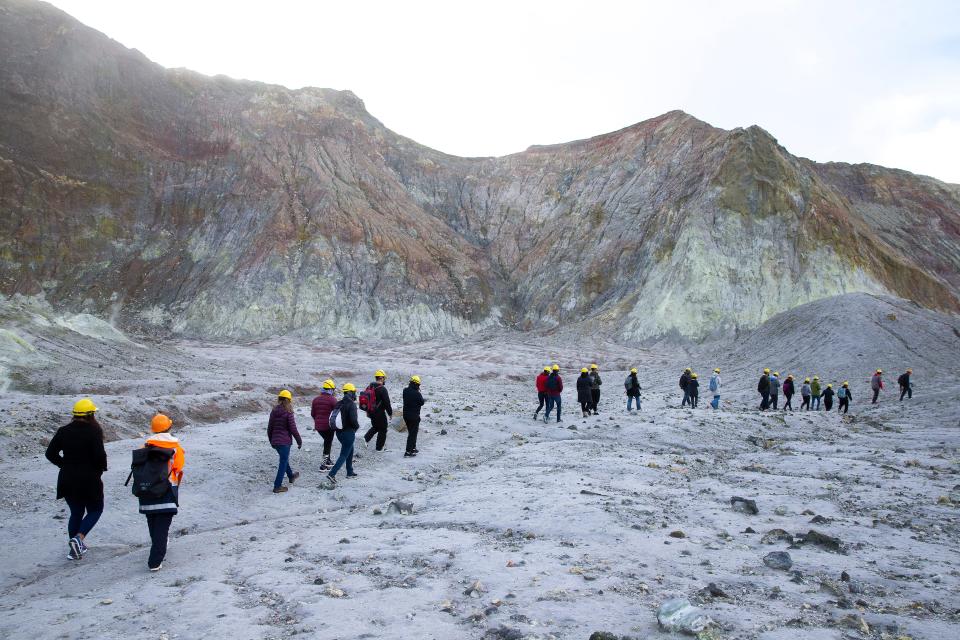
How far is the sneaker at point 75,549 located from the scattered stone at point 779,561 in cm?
741

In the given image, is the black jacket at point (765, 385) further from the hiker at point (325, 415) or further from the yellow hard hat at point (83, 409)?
the yellow hard hat at point (83, 409)

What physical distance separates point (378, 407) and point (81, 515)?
6.07 meters

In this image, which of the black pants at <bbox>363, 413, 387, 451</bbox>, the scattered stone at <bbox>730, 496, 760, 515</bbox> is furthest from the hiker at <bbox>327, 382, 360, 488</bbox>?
the scattered stone at <bbox>730, 496, 760, 515</bbox>

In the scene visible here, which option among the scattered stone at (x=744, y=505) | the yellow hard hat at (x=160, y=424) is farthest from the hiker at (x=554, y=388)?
the yellow hard hat at (x=160, y=424)

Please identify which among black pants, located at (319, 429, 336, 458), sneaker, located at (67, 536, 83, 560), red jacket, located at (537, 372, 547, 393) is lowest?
sneaker, located at (67, 536, 83, 560)

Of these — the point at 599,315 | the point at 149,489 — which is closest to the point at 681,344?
the point at 599,315

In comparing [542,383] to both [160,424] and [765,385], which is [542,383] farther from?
[160,424]

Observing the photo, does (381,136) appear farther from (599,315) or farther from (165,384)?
(165,384)

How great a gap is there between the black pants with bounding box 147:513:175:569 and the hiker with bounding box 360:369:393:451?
5875 millimetres

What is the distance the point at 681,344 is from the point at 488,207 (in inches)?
1430

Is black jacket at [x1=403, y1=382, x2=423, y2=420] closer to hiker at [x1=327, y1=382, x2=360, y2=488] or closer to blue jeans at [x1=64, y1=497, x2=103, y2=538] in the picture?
hiker at [x1=327, y1=382, x2=360, y2=488]

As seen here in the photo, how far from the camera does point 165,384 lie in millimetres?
19172

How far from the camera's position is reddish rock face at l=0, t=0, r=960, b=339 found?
52.7m

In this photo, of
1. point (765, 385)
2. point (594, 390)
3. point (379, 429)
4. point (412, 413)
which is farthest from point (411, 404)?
point (765, 385)
